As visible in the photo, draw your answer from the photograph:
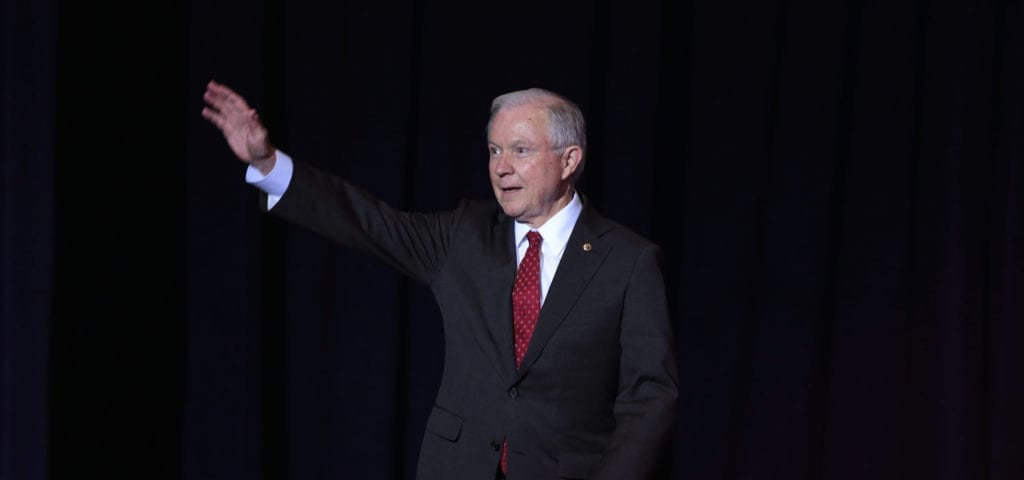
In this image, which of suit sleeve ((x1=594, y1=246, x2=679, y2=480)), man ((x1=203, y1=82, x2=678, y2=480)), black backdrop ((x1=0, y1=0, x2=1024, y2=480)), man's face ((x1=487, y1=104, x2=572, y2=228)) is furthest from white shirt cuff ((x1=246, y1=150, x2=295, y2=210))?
black backdrop ((x1=0, y1=0, x2=1024, y2=480))

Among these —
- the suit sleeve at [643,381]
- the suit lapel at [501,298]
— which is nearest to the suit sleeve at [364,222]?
the suit lapel at [501,298]

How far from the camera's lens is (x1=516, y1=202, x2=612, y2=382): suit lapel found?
2.07m

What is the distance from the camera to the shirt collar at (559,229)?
2.18m

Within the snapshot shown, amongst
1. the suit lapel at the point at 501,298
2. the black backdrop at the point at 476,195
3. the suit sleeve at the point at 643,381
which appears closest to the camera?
the suit sleeve at the point at 643,381

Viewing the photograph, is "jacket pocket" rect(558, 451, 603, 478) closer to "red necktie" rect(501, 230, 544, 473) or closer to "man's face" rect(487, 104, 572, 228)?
"red necktie" rect(501, 230, 544, 473)

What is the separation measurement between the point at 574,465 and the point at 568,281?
0.32 meters

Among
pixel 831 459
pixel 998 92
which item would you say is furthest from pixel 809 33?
pixel 831 459

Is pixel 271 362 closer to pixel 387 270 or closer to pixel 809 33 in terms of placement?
pixel 387 270

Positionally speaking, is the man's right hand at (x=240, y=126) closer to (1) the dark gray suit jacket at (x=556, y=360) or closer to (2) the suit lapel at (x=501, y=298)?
(1) the dark gray suit jacket at (x=556, y=360)

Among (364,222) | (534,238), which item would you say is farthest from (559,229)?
(364,222)

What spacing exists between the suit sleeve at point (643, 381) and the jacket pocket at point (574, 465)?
2.0 inches

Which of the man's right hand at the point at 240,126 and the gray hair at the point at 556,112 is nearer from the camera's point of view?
the man's right hand at the point at 240,126

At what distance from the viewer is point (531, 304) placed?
2125 mm

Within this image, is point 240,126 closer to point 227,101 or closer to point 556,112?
point 227,101
